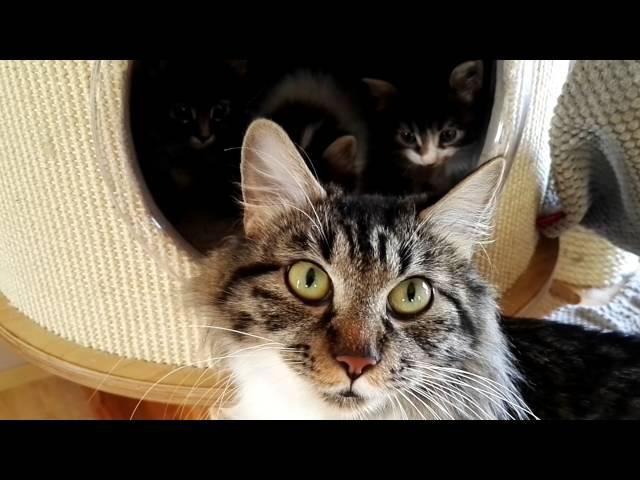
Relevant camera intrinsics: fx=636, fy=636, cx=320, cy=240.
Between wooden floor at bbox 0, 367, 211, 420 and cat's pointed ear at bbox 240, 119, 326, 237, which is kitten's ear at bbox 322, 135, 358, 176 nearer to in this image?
cat's pointed ear at bbox 240, 119, 326, 237

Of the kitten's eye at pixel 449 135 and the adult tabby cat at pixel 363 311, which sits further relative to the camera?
the kitten's eye at pixel 449 135

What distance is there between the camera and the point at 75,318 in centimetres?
123

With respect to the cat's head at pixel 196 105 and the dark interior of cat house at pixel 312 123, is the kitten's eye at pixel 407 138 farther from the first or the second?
the cat's head at pixel 196 105

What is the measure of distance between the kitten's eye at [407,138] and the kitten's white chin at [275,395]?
23.6 inches

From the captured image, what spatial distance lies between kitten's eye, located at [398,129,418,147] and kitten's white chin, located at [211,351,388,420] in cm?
60

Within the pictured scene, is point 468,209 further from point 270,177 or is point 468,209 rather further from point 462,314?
point 270,177

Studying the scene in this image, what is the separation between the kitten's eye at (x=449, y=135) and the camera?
4.09 ft

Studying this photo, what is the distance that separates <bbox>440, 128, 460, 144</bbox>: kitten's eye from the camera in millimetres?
1246

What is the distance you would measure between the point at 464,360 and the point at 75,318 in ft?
2.58

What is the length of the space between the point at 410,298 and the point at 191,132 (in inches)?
23.2

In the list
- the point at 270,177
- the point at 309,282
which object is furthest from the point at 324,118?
the point at 309,282

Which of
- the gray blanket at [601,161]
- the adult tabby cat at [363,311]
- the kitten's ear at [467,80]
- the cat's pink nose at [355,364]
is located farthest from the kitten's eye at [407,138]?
the cat's pink nose at [355,364]
